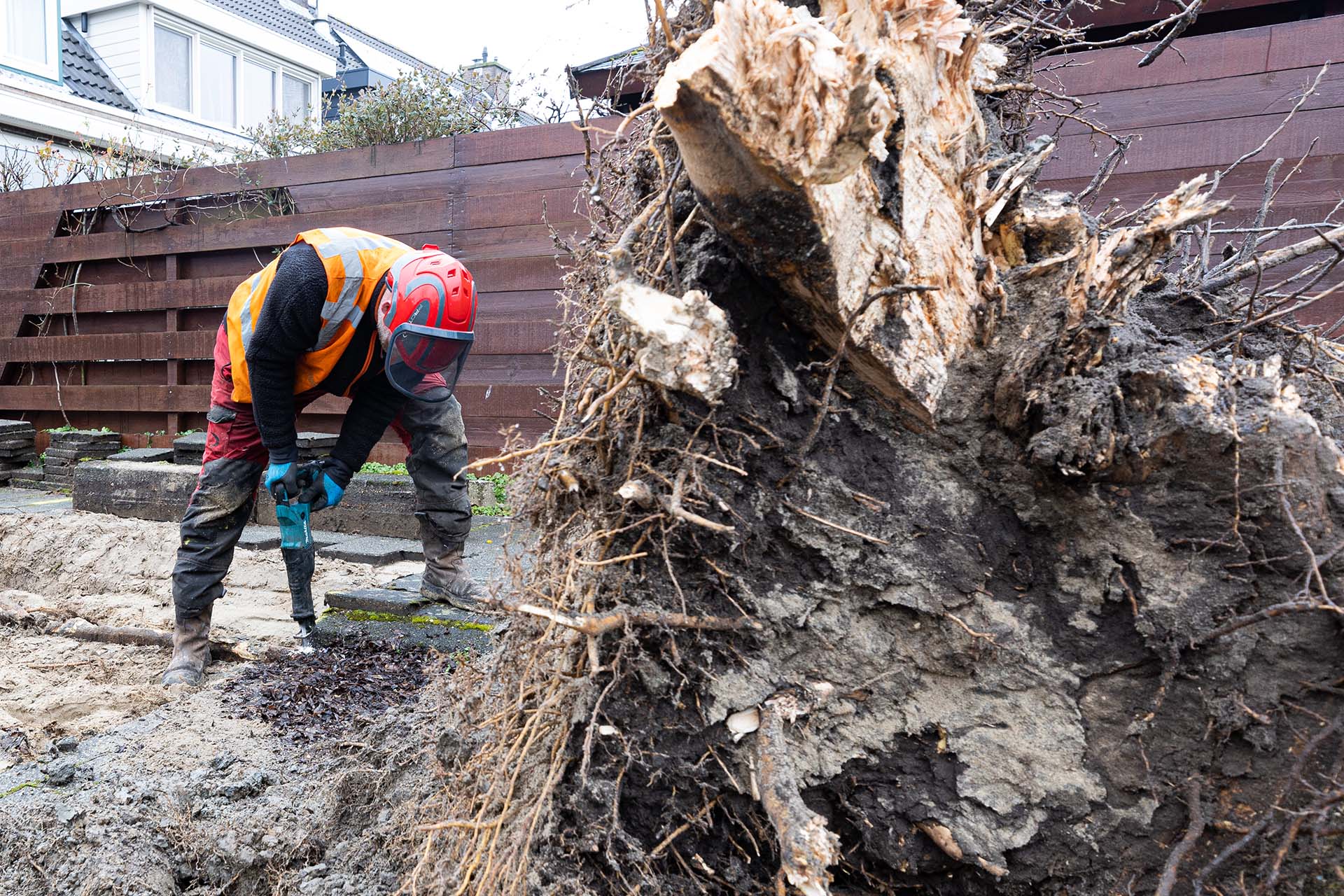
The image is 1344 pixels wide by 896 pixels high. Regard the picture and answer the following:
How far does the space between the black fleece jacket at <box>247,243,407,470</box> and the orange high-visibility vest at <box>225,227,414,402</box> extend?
0.11ft

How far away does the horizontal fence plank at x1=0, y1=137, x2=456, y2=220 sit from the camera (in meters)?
6.53

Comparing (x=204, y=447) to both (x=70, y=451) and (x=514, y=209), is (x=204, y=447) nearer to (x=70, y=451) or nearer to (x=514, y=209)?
(x=514, y=209)

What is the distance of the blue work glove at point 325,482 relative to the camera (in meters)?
3.77

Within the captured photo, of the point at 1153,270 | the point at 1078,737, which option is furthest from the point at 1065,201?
the point at 1078,737

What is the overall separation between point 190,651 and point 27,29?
1313 cm

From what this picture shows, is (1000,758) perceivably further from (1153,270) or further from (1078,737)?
(1153,270)

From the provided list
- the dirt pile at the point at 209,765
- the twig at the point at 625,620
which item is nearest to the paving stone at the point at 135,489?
the dirt pile at the point at 209,765

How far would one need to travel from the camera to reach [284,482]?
11.7ft

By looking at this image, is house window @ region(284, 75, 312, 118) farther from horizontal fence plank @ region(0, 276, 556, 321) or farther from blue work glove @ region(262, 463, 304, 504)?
blue work glove @ region(262, 463, 304, 504)

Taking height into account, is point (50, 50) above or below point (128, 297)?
above

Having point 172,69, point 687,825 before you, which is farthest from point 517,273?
point 172,69

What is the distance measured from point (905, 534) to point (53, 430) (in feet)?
30.7

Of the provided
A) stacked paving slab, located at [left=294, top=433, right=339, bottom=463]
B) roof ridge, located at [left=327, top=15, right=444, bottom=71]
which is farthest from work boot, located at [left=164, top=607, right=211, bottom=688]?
roof ridge, located at [left=327, top=15, right=444, bottom=71]

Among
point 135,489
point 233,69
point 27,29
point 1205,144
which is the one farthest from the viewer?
point 233,69
